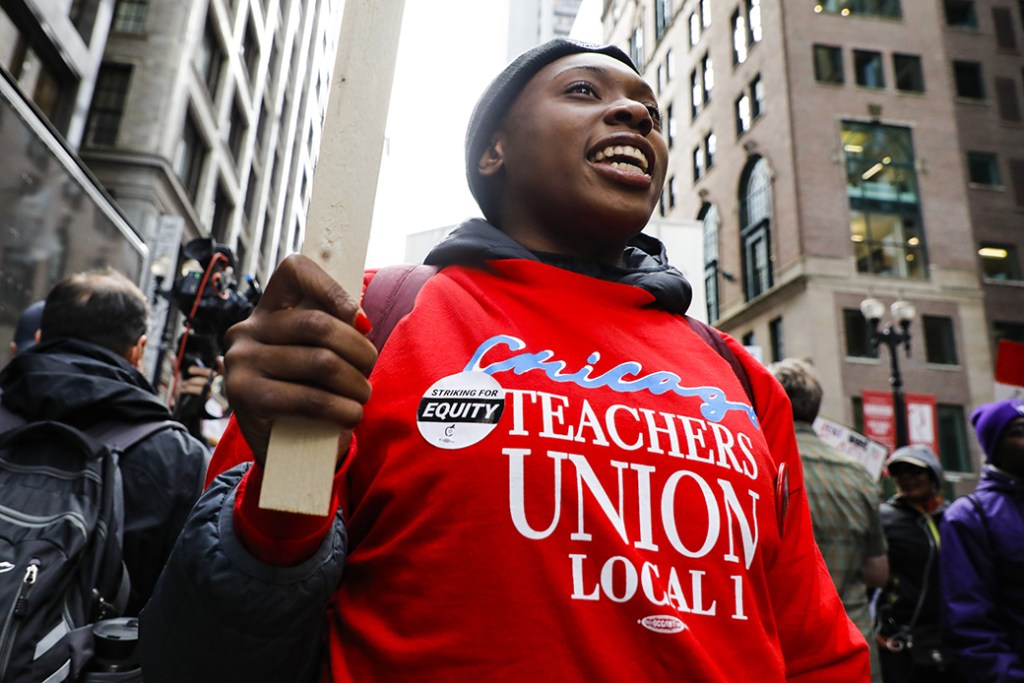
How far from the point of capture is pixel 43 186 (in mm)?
8125

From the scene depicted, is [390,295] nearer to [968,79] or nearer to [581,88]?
[581,88]

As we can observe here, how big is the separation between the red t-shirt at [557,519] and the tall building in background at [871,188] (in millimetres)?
24932

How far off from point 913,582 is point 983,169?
30.1 meters

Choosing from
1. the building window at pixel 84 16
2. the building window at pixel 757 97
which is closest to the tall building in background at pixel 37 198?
the building window at pixel 84 16

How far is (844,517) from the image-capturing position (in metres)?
4.05

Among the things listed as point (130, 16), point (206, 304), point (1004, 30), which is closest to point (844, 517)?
point (206, 304)

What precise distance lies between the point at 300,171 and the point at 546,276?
36.7 metres

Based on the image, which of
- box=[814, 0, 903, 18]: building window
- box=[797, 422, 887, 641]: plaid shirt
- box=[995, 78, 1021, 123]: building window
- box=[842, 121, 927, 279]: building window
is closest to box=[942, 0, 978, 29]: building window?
box=[995, 78, 1021, 123]: building window

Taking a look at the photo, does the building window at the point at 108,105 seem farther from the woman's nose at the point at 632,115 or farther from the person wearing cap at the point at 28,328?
the woman's nose at the point at 632,115

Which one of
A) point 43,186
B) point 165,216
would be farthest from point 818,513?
point 165,216

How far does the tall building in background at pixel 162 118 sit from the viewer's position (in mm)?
9359

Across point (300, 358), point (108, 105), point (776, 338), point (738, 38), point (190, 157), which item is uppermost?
point (738, 38)

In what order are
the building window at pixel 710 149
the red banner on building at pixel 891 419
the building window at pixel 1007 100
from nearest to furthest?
1. the red banner on building at pixel 891 419
2. the building window at pixel 1007 100
3. the building window at pixel 710 149

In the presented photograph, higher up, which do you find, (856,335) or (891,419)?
(856,335)
